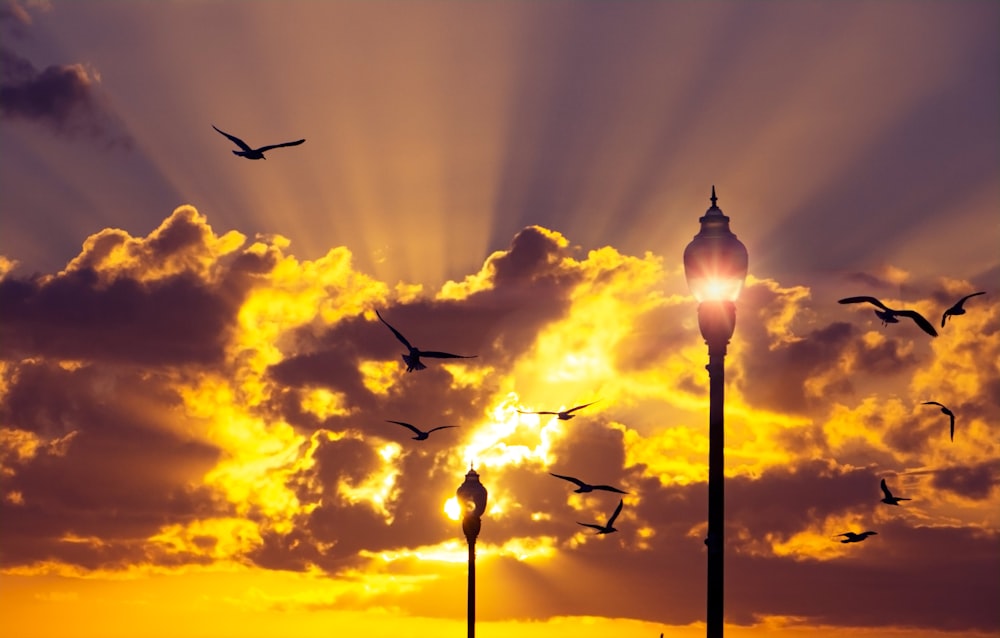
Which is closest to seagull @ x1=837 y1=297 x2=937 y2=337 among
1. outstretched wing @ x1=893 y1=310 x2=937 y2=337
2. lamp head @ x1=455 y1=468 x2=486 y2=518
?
outstretched wing @ x1=893 y1=310 x2=937 y2=337

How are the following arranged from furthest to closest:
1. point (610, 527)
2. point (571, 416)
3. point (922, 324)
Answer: point (571, 416) < point (610, 527) < point (922, 324)

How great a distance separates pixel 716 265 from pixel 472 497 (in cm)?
1446

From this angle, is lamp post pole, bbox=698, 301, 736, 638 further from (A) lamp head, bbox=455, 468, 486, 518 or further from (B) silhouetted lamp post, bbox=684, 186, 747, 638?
(A) lamp head, bbox=455, 468, 486, 518

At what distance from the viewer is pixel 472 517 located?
32.6 metres

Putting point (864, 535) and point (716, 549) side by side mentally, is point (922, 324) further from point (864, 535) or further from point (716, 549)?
point (864, 535)

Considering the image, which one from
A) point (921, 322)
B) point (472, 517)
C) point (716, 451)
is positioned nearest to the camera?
point (716, 451)

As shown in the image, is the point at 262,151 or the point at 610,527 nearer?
the point at 610,527

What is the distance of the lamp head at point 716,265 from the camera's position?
63.6 ft

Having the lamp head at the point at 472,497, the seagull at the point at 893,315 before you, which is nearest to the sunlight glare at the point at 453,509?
the lamp head at the point at 472,497

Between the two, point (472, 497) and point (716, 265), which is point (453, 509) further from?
point (716, 265)

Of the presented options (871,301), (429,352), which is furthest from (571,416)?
(871,301)

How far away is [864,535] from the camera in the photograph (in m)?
32.4

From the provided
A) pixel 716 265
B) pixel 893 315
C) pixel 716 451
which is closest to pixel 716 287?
pixel 716 265

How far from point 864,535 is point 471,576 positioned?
348 inches
